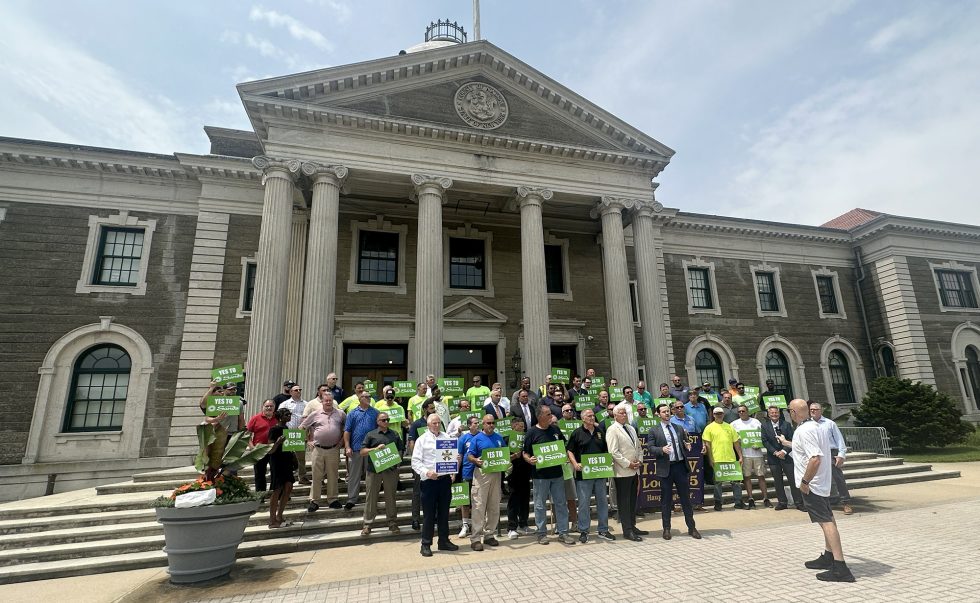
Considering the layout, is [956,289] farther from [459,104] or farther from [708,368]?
[459,104]

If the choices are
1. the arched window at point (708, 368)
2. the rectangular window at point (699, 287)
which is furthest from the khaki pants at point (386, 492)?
the rectangular window at point (699, 287)

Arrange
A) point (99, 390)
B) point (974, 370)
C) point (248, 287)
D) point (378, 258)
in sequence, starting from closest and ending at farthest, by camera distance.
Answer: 1. point (99, 390)
2. point (248, 287)
3. point (378, 258)
4. point (974, 370)

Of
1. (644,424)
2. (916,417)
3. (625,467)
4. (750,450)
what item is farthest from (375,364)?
(916,417)

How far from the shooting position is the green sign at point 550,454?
748 centimetres

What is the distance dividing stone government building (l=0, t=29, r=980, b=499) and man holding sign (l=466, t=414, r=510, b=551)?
6.27 m

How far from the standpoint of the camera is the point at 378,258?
1864 cm

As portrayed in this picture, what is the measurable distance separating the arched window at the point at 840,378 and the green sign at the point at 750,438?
1851 centimetres

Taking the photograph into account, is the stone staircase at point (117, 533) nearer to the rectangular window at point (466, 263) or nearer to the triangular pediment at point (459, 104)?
the rectangular window at point (466, 263)

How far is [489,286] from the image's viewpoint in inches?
758

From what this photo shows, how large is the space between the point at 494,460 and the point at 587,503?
1747 millimetres

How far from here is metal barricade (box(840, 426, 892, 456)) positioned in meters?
15.8

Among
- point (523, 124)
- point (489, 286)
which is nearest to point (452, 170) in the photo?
point (523, 124)

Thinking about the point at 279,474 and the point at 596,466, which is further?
the point at 279,474

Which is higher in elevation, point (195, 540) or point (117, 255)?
point (117, 255)
